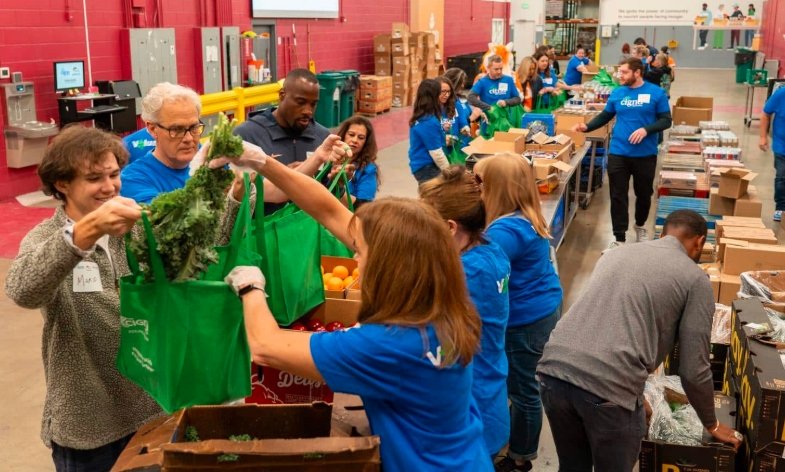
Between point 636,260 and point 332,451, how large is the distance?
150 centimetres

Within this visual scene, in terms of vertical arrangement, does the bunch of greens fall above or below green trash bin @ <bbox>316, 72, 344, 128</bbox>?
above

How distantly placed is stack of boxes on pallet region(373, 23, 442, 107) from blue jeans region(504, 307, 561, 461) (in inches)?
549

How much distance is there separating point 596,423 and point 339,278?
1.04 m

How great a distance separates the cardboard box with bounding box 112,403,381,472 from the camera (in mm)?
1644

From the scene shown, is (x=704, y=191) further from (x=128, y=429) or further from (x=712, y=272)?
(x=128, y=429)

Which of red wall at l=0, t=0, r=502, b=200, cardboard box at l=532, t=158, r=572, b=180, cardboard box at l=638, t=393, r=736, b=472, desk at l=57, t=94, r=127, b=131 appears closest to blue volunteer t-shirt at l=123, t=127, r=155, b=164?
cardboard box at l=532, t=158, r=572, b=180

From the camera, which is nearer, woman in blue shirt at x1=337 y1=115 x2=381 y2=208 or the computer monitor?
woman in blue shirt at x1=337 y1=115 x2=381 y2=208

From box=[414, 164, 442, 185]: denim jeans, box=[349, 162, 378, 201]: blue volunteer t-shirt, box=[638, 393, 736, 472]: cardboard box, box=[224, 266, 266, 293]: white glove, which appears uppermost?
box=[224, 266, 266, 293]: white glove

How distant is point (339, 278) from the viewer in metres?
2.89

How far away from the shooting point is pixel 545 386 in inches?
113

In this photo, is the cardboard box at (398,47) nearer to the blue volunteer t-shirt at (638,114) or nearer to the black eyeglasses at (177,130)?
the blue volunteer t-shirt at (638,114)

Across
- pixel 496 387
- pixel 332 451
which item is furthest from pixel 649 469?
pixel 332 451

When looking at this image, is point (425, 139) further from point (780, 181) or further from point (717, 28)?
point (717, 28)

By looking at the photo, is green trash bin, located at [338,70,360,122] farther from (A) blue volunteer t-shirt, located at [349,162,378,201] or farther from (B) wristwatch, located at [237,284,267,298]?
(B) wristwatch, located at [237,284,267,298]
